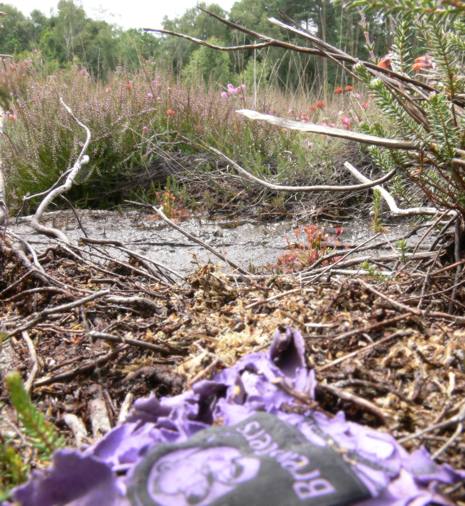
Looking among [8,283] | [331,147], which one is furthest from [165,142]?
[8,283]

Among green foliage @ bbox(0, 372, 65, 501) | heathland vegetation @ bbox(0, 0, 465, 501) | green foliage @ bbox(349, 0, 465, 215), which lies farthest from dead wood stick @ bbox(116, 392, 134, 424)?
green foliage @ bbox(349, 0, 465, 215)

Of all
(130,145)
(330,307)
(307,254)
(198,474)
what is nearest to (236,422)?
Result: (198,474)

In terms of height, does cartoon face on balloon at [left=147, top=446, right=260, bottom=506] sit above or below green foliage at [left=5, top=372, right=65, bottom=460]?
below

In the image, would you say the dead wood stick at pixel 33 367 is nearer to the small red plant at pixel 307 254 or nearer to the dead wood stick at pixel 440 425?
the dead wood stick at pixel 440 425

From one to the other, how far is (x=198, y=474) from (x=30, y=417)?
22cm

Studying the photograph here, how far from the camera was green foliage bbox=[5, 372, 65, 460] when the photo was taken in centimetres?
63

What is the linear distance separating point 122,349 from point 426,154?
84 cm

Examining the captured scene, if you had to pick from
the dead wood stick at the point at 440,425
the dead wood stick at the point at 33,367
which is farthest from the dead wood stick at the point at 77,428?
the dead wood stick at the point at 440,425

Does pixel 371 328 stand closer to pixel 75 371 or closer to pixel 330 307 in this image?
pixel 330 307

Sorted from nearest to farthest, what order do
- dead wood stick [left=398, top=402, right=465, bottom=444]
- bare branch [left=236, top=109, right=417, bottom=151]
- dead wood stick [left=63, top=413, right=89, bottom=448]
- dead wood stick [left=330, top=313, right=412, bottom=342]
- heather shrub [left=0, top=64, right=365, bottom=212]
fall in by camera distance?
dead wood stick [left=398, top=402, right=465, bottom=444]
dead wood stick [left=63, top=413, right=89, bottom=448]
dead wood stick [left=330, top=313, right=412, bottom=342]
bare branch [left=236, top=109, right=417, bottom=151]
heather shrub [left=0, top=64, right=365, bottom=212]

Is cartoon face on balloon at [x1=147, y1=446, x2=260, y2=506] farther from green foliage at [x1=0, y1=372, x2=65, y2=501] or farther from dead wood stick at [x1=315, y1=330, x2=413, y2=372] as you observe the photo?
dead wood stick at [x1=315, y1=330, x2=413, y2=372]

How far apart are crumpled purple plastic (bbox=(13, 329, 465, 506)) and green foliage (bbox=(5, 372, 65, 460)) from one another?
51 millimetres

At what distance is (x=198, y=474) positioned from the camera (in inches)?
25.0

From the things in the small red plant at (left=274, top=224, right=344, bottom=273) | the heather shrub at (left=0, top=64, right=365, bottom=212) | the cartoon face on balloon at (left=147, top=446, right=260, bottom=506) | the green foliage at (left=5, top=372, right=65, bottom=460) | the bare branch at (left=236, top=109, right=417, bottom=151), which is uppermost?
the bare branch at (left=236, top=109, right=417, bottom=151)
